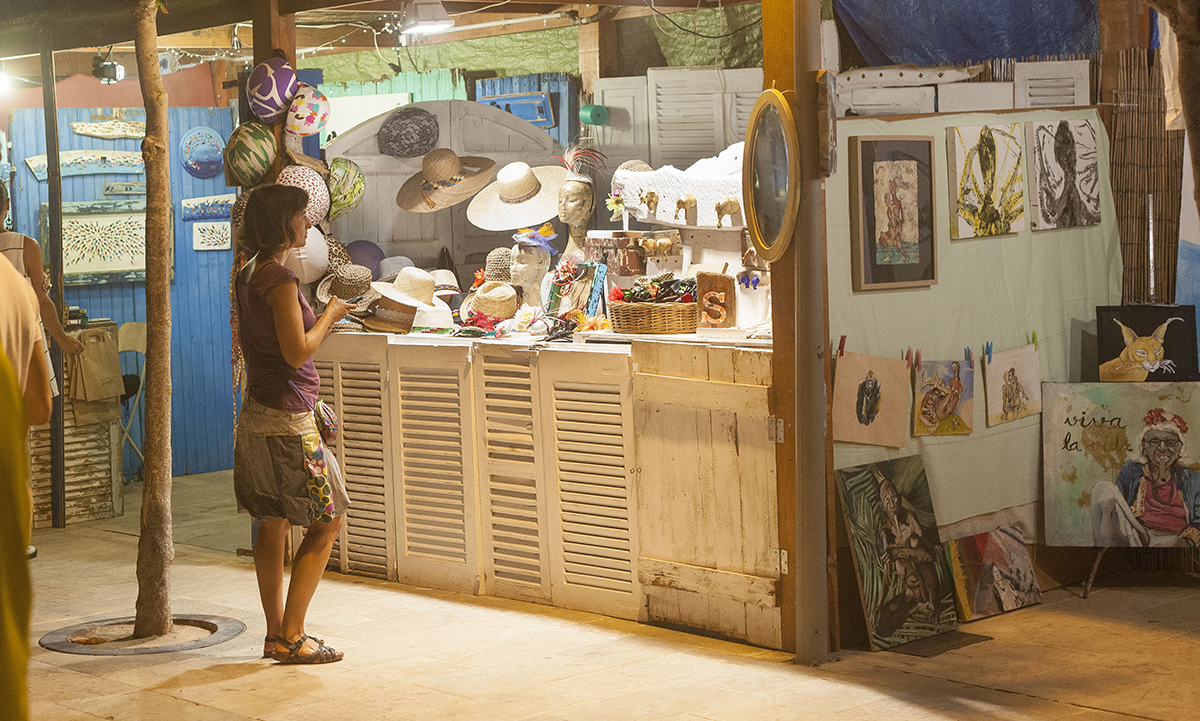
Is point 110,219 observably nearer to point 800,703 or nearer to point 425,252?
point 425,252

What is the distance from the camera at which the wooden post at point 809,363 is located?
4660 mm

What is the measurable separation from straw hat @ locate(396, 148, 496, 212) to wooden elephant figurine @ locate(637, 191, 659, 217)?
1.42 m

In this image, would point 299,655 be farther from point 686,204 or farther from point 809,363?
point 686,204

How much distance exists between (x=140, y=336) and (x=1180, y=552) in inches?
269

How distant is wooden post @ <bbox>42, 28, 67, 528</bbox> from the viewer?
7.88 m

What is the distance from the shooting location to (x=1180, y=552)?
598 centimetres

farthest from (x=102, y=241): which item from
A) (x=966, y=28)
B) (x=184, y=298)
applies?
(x=966, y=28)

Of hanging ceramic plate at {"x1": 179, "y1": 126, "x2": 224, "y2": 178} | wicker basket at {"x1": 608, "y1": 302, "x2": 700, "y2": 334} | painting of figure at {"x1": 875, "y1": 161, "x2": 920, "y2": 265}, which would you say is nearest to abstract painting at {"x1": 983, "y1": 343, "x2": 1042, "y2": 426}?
painting of figure at {"x1": 875, "y1": 161, "x2": 920, "y2": 265}

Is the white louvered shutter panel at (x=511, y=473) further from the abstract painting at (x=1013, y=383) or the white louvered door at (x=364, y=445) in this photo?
the abstract painting at (x=1013, y=383)

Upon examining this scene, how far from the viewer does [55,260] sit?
7895mm

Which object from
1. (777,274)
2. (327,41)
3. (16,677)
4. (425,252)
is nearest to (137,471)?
(425,252)

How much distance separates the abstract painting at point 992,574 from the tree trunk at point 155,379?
323 cm

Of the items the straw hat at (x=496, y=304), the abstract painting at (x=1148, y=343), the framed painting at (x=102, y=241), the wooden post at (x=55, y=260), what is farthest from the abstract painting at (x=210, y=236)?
the abstract painting at (x=1148, y=343)

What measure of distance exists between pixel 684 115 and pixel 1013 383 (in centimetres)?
324
